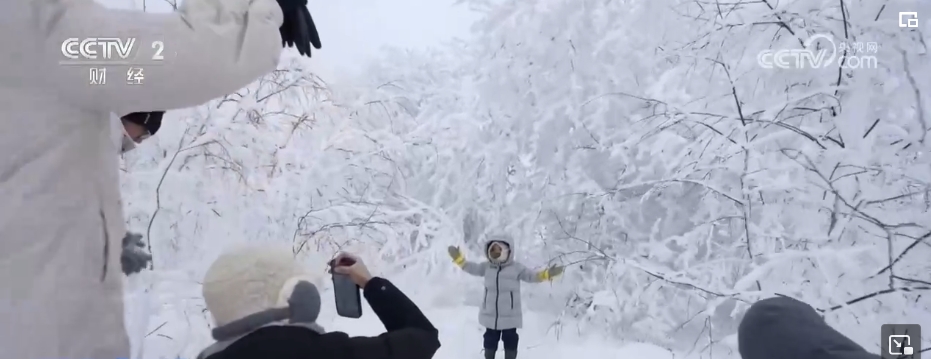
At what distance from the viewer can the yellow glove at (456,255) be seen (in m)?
1.30

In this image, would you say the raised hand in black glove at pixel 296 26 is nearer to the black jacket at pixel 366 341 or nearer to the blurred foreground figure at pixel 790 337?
the black jacket at pixel 366 341

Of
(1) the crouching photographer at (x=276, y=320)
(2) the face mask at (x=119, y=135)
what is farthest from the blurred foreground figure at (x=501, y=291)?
(2) the face mask at (x=119, y=135)

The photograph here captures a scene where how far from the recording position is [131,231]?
114cm

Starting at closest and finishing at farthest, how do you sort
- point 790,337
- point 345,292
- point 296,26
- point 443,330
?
point 790,337
point 296,26
point 345,292
point 443,330

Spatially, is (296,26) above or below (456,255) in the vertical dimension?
above

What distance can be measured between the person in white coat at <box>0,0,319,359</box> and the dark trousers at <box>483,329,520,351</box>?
2.50 feet

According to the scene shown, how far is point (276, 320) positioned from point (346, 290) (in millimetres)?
317

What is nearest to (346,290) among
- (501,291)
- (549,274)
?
(501,291)

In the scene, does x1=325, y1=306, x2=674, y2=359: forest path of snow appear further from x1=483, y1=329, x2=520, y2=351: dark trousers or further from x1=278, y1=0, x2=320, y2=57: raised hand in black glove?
x1=278, y1=0, x2=320, y2=57: raised hand in black glove

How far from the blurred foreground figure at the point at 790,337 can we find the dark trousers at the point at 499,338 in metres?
0.54

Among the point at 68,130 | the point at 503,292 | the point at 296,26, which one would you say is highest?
the point at 296,26

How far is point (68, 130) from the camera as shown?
66cm

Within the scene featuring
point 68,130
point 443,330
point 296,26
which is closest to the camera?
point 68,130

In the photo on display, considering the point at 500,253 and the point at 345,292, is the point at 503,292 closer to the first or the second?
the point at 500,253
